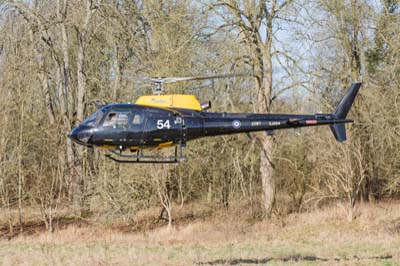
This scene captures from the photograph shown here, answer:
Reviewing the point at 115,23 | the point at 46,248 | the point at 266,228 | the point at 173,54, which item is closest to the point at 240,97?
the point at 173,54

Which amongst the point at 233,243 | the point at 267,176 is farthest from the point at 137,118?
the point at 267,176

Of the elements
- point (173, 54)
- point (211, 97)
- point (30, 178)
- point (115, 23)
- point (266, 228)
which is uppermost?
point (115, 23)

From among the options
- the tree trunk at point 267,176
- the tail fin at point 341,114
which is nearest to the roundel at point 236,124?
the tail fin at point 341,114

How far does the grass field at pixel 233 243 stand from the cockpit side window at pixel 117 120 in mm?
3633

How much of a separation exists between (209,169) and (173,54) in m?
5.45

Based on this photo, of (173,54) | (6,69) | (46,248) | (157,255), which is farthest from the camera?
(6,69)

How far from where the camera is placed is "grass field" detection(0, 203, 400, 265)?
49.6 ft

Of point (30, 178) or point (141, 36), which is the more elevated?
point (141, 36)

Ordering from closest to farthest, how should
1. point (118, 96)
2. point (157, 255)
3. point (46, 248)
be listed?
point (157, 255)
point (46, 248)
point (118, 96)

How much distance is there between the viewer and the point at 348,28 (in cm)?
2412

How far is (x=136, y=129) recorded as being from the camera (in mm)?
12555

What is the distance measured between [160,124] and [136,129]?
1.66 ft

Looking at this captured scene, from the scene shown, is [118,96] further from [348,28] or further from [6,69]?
[348,28]

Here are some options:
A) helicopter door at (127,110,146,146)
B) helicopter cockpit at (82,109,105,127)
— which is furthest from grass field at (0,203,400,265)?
helicopter cockpit at (82,109,105,127)
